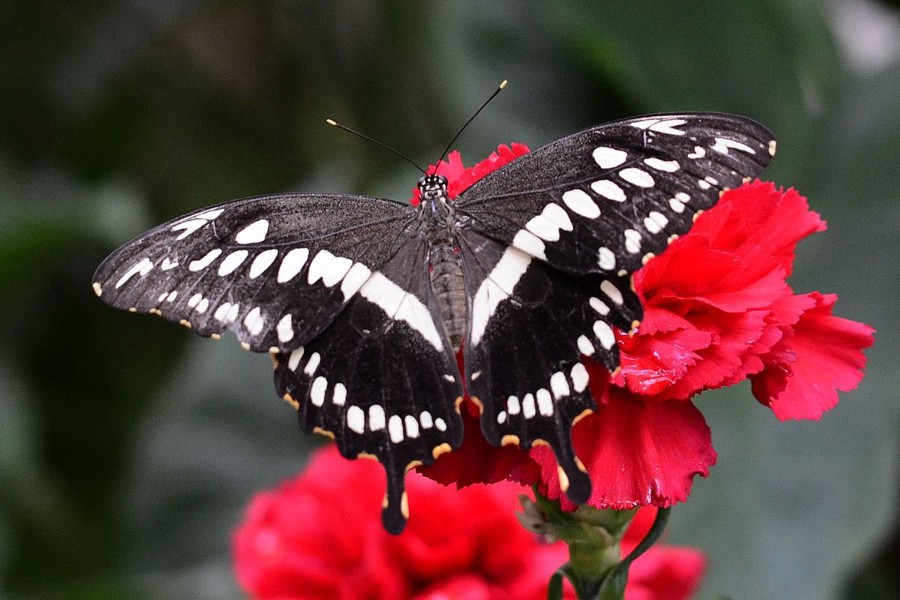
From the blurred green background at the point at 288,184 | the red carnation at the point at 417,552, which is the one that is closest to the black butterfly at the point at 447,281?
the red carnation at the point at 417,552

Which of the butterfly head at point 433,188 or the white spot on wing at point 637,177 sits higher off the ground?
the butterfly head at point 433,188

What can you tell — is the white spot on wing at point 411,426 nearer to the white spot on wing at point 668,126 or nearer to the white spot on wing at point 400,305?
the white spot on wing at point 400,305

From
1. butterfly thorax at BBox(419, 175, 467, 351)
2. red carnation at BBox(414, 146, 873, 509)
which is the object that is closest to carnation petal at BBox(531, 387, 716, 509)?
red carnation at BBox(414, 146, 873, 509)

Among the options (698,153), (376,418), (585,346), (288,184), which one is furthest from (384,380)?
(288,184)

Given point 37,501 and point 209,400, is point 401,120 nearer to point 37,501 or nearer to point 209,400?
point 209,400

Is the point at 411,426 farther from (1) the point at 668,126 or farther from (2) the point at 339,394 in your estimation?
(1) the point at 668,126

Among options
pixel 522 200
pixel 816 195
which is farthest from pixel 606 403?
pixel 816 195
